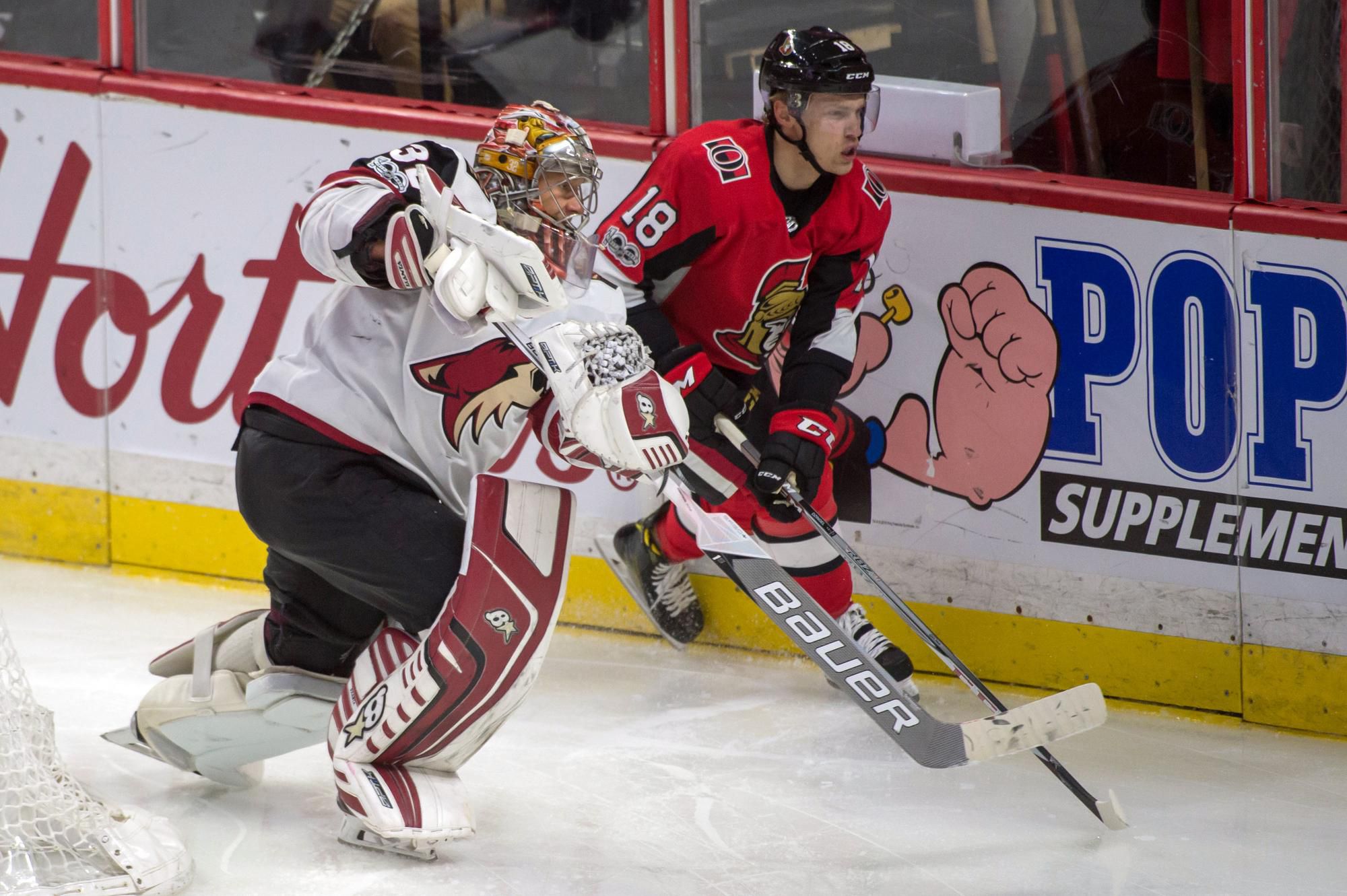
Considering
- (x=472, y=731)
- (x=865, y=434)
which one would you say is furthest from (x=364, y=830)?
(x=865, y=434)

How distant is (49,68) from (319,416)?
1.89 meters

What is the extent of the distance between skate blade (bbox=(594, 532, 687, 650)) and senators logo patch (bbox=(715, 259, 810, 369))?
55 centimetres

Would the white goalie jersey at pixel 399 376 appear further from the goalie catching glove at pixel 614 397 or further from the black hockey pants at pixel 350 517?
the goalie catching glove at pixel 614 397

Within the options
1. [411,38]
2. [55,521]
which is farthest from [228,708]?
[411,38]

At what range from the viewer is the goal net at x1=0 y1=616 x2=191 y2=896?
233 centimetres

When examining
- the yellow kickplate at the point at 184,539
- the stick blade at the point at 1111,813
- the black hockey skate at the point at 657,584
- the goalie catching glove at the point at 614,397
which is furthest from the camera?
the yellow kickplate at the point at 184,539

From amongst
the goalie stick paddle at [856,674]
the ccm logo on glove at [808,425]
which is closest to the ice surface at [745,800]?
the goalie stick paddle at [856,674]

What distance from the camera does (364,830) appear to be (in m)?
2.54

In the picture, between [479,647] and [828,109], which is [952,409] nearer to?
[828,109]

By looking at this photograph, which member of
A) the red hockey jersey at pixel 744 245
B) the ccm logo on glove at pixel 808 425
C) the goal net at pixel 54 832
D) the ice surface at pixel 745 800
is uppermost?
the red hockey jersey at pixel 744 245

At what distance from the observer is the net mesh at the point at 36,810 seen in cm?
233

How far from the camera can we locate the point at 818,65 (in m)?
2.93

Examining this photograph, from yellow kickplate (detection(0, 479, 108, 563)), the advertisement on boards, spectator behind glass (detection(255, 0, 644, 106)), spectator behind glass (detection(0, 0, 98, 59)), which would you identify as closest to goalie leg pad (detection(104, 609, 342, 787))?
the advertisement on boards

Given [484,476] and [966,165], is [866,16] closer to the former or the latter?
[966,165]
